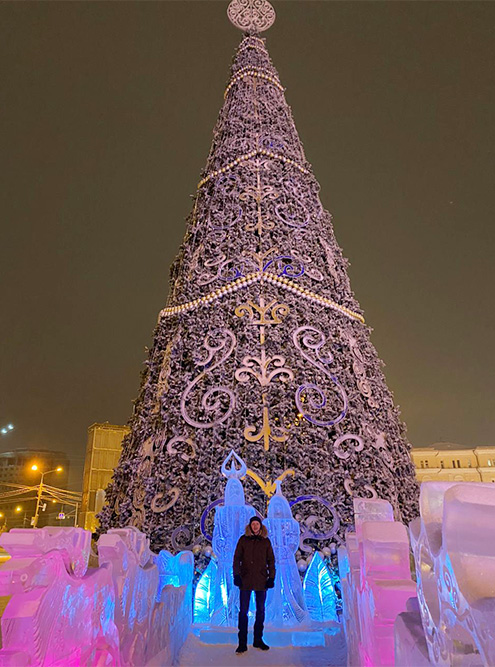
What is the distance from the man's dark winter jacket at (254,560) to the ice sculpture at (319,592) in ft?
1.33

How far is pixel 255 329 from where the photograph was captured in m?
4.06

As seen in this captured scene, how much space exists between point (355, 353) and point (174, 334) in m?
1.81

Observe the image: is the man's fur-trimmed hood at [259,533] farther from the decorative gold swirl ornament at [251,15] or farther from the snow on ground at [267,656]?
the decorative gold swirl ornament at [251,15]

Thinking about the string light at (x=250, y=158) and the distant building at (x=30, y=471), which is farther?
the distant building at (x=30, y=471)

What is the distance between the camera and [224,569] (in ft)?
10.2

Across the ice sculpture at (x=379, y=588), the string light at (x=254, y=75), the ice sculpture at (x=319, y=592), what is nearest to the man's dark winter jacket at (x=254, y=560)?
the ice sculpture at (x=319, y=592)

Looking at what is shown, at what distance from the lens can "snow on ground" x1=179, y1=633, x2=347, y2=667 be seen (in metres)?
2.42

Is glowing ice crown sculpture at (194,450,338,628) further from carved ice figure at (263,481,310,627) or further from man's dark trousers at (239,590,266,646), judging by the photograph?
man's dark trousers at (239,590,266,646)

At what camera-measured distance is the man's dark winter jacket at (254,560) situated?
2820mm

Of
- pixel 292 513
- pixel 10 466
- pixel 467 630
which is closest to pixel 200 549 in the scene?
pixel 292 513

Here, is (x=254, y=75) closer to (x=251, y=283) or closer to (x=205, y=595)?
(x=251, y=283)

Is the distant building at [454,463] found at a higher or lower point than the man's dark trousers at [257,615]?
higher

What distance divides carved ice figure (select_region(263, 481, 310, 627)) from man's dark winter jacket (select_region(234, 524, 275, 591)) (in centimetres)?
18

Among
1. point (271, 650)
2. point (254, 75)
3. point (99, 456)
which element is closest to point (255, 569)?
point (271, 650)
